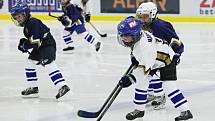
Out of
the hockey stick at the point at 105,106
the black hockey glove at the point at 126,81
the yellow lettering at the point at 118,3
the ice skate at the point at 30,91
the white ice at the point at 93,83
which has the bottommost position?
the white ice at the point at 93,83

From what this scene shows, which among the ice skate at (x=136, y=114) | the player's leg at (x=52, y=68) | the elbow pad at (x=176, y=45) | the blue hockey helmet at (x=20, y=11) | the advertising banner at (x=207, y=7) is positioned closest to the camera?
the ice skate at (x=136, y=114)

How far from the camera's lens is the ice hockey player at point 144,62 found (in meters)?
4.15

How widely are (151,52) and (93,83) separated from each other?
7.60 feet

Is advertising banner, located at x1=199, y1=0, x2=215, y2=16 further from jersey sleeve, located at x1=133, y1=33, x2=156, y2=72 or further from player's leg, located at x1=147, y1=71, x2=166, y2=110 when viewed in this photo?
jersey sleeve, located at x1=133, y1=33, x2=156, y2=72

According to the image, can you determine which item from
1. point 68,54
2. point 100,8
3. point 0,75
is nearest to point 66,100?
point 0,75

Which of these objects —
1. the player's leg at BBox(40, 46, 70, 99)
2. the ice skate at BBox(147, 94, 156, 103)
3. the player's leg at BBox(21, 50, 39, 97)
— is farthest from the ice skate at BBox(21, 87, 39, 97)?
the ice skate at BBox(147, 94, 156, 103)

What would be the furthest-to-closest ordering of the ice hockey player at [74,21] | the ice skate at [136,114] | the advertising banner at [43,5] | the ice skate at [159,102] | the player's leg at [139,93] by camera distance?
the advertising banner at [43,5], the ice hockey player at [74,21], the ice skate at [159,102], the ice skate at [136,114], the player's leg at [139,93]

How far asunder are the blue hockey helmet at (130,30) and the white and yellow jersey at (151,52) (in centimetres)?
5

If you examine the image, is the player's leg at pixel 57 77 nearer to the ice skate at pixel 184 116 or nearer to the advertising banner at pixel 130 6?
the ice skate at pixel 184 116

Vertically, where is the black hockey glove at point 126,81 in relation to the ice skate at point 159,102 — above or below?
above

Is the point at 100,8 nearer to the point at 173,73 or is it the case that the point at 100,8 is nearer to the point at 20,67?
the point at 20,67

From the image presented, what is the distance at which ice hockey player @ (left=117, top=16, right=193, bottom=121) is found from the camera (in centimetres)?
415

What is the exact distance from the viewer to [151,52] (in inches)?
165

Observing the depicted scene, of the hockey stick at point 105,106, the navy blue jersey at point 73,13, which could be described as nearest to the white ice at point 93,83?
the hockey stick at point 105,106
